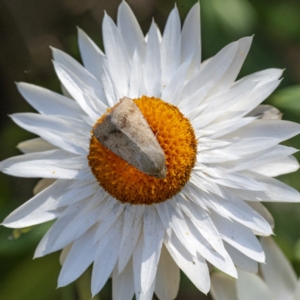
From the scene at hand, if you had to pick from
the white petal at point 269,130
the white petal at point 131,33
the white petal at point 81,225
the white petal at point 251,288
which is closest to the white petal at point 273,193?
the white petal at point 269,130

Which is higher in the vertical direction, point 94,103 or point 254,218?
point 94,103

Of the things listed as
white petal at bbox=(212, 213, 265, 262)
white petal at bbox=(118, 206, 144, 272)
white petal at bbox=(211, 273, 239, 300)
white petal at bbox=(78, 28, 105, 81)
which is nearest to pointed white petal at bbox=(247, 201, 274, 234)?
white petal at bbox=(212, 213, 265, 262)

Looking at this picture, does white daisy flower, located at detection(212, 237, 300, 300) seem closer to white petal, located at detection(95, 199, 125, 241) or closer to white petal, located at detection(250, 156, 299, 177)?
white petal, located at detection(250, 156, 299, 177)

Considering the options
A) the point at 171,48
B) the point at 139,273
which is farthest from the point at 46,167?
the point at 171,48

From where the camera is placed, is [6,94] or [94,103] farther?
[6,94]

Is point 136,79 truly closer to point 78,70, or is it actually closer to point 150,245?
point 78,70

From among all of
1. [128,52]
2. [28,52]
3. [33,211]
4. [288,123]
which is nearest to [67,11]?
[28,52]

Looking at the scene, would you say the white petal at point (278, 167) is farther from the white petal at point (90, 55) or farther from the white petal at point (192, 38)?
the white petal at point (90, 55)

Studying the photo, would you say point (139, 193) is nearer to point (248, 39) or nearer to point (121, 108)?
point (121, 108)
